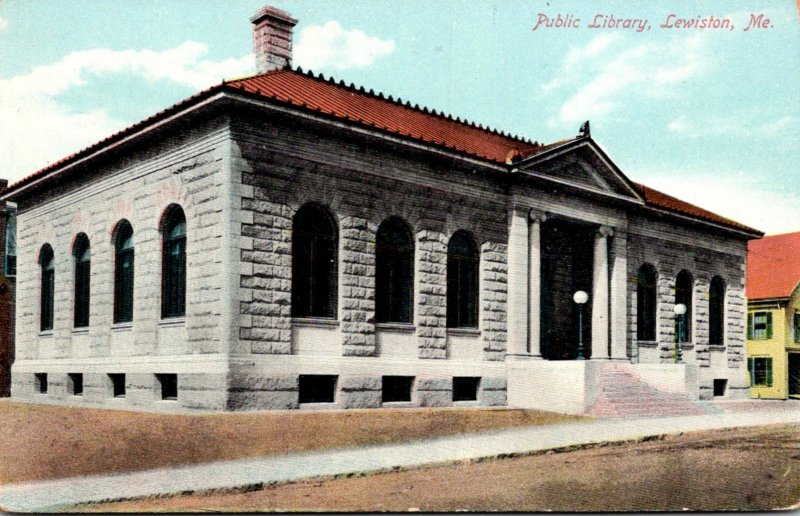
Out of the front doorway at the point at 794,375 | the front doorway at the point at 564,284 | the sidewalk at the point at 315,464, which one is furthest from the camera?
the front doorway at the point at 794,375

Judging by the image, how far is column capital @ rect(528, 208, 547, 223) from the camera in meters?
25.0

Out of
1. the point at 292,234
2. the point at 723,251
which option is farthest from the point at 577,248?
the point at 292,234

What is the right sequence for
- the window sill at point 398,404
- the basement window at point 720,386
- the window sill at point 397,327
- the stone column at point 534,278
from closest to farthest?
the window sill at point 398,404, the window sill at point 397,327, the stone column at point 534,278, the basement window at point 720,386

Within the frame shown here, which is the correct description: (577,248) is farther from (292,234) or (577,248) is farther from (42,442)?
(42,442)

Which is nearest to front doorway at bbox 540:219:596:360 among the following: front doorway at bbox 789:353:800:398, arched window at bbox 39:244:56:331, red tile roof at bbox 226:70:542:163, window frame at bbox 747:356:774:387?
red tile roof at bbox 226:70:542:163

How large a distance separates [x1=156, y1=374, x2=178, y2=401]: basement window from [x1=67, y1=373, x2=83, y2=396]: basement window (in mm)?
4619

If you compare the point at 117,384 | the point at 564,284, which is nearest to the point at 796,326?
the point at 564,284

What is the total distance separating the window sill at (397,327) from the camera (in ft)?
69.9

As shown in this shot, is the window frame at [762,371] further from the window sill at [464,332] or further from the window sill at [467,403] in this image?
the window sill at [467,403]

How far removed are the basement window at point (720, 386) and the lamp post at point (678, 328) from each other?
8.17 feet

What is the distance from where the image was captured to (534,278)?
24.9 metres

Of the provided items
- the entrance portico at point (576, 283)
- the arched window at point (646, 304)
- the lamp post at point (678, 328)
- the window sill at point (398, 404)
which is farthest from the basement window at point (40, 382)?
the lamp post at point (678, 328)

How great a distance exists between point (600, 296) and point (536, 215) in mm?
4089

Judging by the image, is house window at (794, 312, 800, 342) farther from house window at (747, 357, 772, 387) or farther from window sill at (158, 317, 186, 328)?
window sill at (158, 317, 186, 328)
